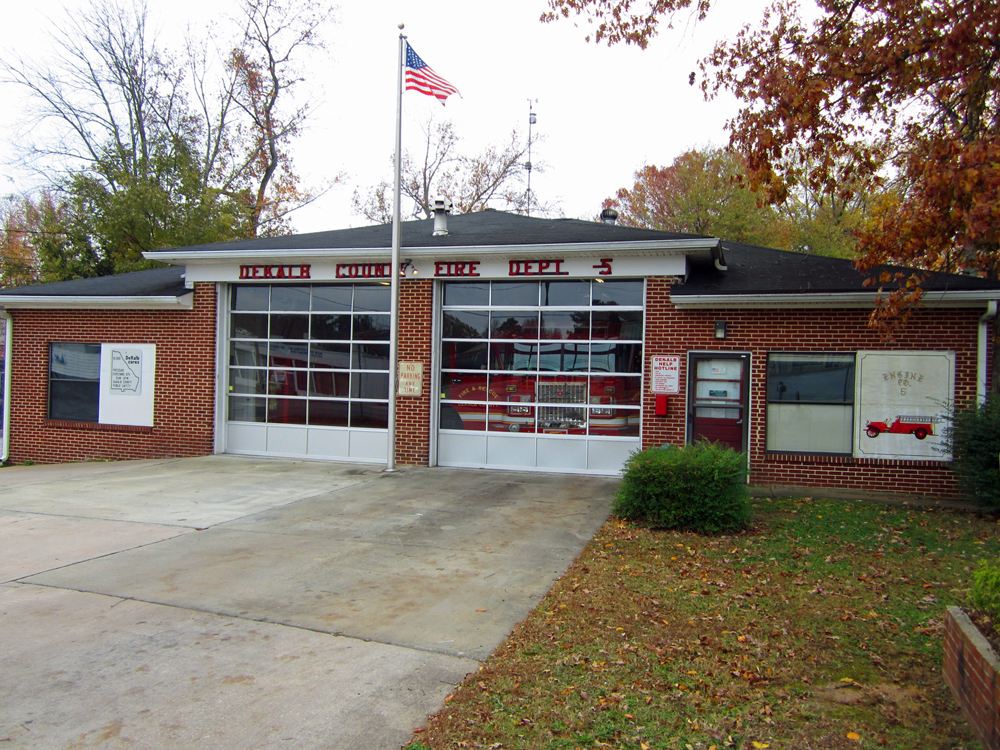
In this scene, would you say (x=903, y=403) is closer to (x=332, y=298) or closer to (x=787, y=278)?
(x=787, y=278)

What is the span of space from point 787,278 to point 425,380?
645cm

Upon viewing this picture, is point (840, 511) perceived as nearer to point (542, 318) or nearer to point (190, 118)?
point (542, 318)

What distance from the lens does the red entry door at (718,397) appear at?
11.5 m

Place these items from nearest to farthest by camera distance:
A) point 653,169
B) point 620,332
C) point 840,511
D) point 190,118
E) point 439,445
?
point 840,511 → point 620,332 → point 439,445 → point 190,118 → point 653,169

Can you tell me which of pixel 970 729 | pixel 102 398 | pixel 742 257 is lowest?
pixel 970 729

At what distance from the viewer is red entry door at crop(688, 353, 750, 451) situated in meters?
11.5

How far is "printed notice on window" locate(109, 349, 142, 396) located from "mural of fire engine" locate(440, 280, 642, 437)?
649 cm

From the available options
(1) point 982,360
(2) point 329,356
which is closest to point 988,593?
(1) point 982,360

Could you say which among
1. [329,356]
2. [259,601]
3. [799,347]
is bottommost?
[259,601]

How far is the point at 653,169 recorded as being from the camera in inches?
1453

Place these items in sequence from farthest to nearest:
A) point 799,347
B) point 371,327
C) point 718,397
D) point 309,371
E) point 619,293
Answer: point 309,371 < point 371,327 < point 619,293 < point 718,397 < point 799,347

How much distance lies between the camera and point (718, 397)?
11.6 metres

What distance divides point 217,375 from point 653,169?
2858 cm

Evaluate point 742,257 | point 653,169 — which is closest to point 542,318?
point 742,257
